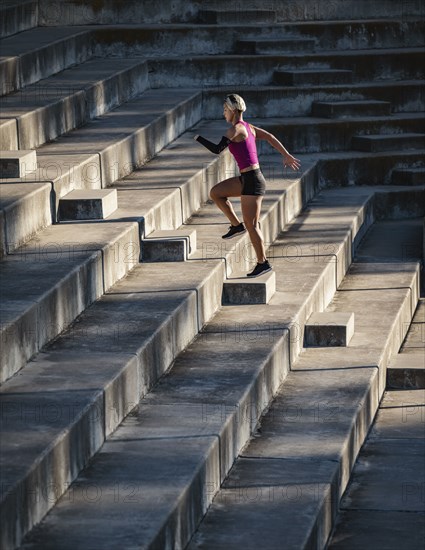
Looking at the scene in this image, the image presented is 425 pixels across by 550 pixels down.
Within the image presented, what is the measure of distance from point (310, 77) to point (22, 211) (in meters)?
6.61

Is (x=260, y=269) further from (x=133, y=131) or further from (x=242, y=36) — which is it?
(x=242, y=36)

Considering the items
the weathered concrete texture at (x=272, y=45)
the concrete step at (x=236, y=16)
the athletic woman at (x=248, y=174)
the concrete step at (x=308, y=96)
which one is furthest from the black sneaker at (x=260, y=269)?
the concrete step at (x=236, y=16)

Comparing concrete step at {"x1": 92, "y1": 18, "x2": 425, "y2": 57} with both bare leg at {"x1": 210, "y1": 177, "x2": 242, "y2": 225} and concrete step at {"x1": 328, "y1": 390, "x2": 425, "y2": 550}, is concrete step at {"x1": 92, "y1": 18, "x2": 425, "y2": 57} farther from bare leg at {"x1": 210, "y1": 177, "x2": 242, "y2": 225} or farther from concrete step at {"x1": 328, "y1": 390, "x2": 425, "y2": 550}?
concrete step at {"x1": 328, "y1": 390, "x2": 425, "y2": 550}

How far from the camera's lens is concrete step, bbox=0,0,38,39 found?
13141 millimetres

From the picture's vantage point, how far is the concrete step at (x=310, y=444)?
6.06 metres

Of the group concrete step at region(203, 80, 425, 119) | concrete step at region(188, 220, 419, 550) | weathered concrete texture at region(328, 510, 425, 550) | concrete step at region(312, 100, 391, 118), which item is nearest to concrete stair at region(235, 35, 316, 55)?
concrete step at region(203, 80, 425, 119)

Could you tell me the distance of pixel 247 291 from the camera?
887cm

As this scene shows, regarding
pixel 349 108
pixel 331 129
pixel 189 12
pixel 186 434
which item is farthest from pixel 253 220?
pixel 189 12

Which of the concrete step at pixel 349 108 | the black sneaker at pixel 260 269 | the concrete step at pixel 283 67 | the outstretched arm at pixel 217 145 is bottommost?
the black sneaker at pixel 260 269

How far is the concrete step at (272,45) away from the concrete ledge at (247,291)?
20.3 feet

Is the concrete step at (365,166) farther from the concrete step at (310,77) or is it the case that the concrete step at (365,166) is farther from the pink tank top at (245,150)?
Answer: the pink tank top at (245,150)

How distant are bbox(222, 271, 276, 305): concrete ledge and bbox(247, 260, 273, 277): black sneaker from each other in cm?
12

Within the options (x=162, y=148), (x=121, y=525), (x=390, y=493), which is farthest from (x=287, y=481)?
(x=162, y=148)

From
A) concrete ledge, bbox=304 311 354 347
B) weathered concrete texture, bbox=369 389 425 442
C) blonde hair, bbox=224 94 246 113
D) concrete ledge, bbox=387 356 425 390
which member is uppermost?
blonde hair, bbox=224 94 246 113
